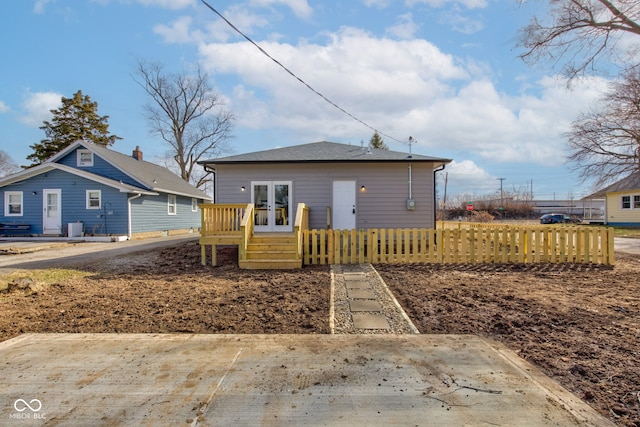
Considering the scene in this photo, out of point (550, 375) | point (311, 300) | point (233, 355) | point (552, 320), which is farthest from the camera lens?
point (311, 300)

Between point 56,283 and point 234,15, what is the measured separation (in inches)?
275

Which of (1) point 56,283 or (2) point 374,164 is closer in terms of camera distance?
(1) point 56,283

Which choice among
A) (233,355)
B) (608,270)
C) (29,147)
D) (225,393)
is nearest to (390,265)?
(608,270)

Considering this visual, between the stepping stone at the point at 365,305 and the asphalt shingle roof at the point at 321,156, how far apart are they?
665cm

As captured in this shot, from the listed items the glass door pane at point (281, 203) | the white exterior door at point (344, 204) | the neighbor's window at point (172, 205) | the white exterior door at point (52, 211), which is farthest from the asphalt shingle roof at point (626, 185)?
the white exterior door at point (52, 211)

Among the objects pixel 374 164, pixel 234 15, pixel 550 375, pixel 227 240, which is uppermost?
pixel 234 15

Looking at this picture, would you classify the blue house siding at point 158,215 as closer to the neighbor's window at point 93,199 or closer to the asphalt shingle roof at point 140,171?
the asphalt shingle roof at point 140,171

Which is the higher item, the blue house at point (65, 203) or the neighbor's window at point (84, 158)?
the neighbor's window at point (84, 158)

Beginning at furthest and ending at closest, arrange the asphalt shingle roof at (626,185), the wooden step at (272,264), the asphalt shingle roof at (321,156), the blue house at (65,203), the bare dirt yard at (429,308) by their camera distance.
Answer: the asphalt shingle roof at (626,185) < the blue house at (65,203) < the asphalt shingle roof at (321,156) < the wooden step at (272,264) < the bare dirt yard at (429,308)

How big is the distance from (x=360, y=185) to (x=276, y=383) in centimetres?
929

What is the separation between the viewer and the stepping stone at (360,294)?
564cm

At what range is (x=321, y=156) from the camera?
1152 cm

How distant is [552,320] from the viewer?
14.5 ft

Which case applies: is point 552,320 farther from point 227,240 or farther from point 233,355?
point 227,240
